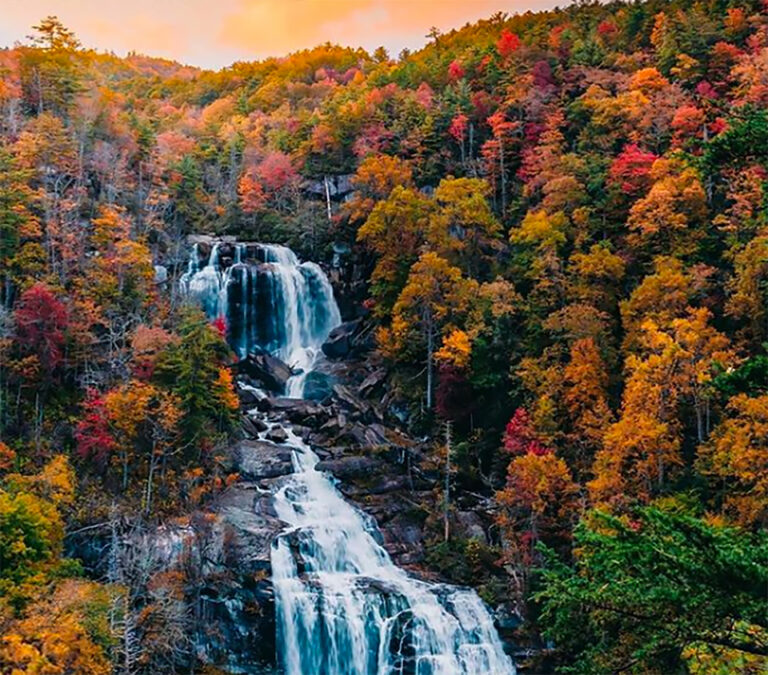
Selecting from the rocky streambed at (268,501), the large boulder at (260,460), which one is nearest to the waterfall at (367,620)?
the rocky streambed at (268,501)

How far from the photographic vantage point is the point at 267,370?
1719 inches

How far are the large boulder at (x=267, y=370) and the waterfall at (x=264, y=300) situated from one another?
1.14 metres

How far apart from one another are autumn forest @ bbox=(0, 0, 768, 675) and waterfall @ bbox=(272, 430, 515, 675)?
0.55 metres

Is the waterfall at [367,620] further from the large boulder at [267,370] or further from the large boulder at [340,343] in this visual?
the large boulder at [340,343]

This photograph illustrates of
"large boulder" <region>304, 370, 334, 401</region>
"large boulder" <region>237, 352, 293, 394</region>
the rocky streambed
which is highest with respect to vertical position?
"large boulder" <region>237, 352, 293, 394</region>

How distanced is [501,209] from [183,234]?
22.1 meters

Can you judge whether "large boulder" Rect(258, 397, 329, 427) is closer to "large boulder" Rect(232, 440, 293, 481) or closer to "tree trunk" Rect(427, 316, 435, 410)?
"large boulder" Rect(232, 440, 293, 481)

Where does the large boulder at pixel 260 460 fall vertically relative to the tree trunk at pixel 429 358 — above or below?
below

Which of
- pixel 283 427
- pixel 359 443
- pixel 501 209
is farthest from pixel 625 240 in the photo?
pixel 283 427

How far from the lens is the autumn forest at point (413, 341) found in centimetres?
2669

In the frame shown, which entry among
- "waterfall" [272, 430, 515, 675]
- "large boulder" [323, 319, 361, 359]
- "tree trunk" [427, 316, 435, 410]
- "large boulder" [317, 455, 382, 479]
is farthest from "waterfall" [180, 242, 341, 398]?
"waterfall" [272, 430, 515, 675]

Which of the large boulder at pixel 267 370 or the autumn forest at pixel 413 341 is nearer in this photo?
the autumn forest at pixel 413 341

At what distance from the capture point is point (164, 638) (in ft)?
79.9

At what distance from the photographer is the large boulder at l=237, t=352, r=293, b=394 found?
4347cm
